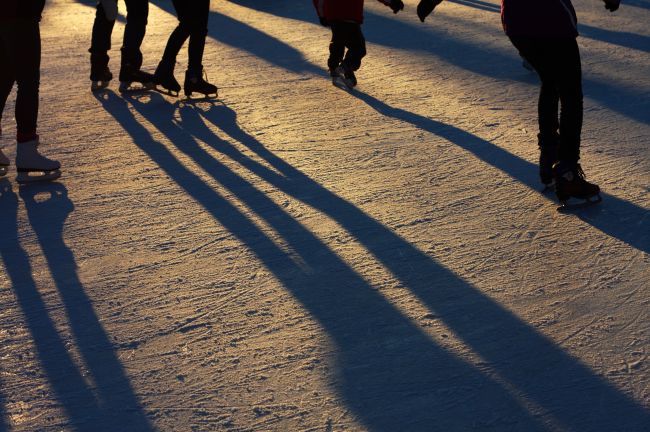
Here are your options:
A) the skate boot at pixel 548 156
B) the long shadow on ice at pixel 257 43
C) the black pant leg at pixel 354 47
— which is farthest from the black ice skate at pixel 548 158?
the long shadow on ice at pixel 257 43

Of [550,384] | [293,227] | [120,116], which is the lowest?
[120,116]

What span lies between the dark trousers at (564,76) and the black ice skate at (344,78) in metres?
2.59

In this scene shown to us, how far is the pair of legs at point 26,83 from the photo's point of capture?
5609mm

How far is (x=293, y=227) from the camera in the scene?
4980 mm

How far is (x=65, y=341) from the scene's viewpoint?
3902 mm

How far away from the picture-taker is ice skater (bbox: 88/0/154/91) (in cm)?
761

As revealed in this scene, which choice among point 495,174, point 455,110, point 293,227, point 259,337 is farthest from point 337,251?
point 455,110

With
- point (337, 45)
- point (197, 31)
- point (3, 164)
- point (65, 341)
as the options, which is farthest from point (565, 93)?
point (3, 164)

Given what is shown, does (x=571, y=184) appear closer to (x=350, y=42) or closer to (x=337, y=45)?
(x=350, y=42)

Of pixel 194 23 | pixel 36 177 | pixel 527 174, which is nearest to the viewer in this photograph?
pixel 527 174

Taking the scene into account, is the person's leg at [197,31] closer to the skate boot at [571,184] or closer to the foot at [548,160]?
the foot at [548,160]

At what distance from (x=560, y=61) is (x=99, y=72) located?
4021mm

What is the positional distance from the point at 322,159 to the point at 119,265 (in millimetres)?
1752

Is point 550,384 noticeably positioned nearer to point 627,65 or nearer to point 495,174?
point 495,174
